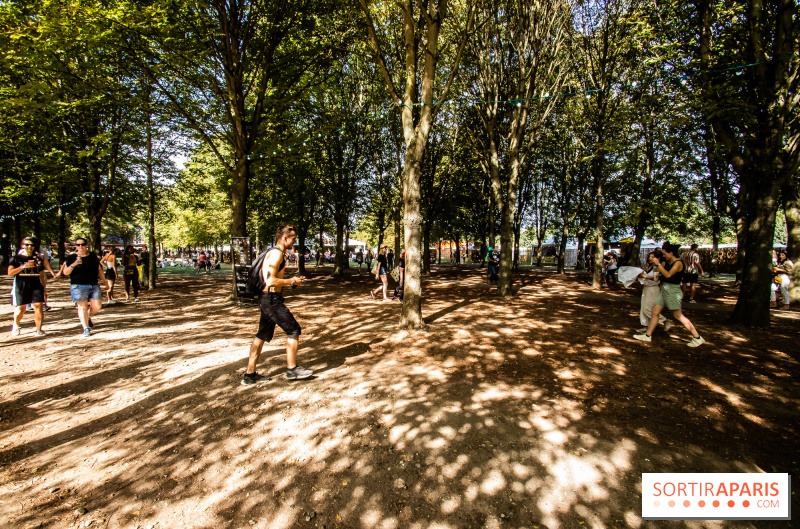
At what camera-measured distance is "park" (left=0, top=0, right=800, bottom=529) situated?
9.50 ft

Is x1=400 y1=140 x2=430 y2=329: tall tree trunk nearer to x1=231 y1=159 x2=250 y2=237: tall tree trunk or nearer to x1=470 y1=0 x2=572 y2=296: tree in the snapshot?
x1=470 y1=0 x2=572 y2=296: tree

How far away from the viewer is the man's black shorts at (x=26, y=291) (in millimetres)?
7109

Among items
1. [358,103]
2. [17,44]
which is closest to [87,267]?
[17,44]

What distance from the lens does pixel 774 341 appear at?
22.6 ft

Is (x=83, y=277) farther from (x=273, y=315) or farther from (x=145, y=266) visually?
(x=145, y=266)

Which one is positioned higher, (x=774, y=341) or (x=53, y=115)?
(x=53, y=115)

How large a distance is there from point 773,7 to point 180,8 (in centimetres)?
1580

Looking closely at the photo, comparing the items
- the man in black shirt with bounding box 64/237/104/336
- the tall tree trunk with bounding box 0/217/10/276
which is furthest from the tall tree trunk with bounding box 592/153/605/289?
the tall tree trunk with bounding box 0/217/10/276

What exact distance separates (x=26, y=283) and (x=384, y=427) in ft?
27.4

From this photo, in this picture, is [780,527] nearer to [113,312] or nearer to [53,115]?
[113,312]

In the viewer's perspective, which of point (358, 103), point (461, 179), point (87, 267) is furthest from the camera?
point (461, 179)

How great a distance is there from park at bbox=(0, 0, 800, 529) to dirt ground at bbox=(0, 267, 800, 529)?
3 cm

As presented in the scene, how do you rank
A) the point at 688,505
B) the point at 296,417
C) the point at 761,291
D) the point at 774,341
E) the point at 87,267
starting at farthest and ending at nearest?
the point at 761,291
the point at 87,267
the point at 774,341
the point at 296,417
the point at 688,505

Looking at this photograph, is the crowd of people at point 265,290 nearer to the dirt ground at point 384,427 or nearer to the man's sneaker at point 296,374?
the man's sneaker at point 296,374
